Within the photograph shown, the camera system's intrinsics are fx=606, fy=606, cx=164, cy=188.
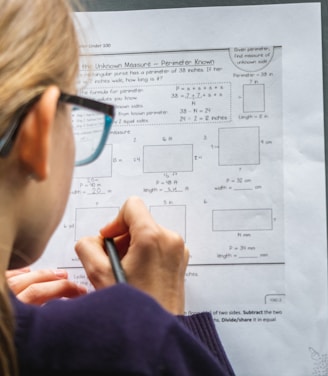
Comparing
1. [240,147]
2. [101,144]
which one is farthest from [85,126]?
[240,147]

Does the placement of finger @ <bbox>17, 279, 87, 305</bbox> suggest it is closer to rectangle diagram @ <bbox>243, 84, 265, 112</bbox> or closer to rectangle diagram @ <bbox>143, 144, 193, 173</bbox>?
rectangle diagram @ <bbox>143, 144, 193, 173</bbox>

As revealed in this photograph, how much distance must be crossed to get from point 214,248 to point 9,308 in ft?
0.83

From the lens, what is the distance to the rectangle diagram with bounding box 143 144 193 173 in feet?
2.01

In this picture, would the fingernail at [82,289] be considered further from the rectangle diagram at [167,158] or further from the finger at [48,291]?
the rectangle diagram at [167,158]

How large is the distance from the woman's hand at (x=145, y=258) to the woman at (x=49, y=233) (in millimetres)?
91

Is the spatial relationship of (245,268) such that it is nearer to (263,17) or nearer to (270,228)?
(270,228)

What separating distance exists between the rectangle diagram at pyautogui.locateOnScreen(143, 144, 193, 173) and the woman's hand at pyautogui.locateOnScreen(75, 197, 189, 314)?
47 mm

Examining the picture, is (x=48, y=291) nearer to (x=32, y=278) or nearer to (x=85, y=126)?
(x=32, y=278)

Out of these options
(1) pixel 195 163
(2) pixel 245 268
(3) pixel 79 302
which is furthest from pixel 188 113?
(3) pixel 79 302

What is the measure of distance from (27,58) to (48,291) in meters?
0.25

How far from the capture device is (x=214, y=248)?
1.96 ft

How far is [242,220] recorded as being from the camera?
23.4 inches

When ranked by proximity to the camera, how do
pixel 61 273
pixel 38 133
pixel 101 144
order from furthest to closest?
pixel 61 273 → pixel 101 144 → pixel 38 133

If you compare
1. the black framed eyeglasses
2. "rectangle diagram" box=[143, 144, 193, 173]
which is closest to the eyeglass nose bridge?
the black framed eyeglasses
